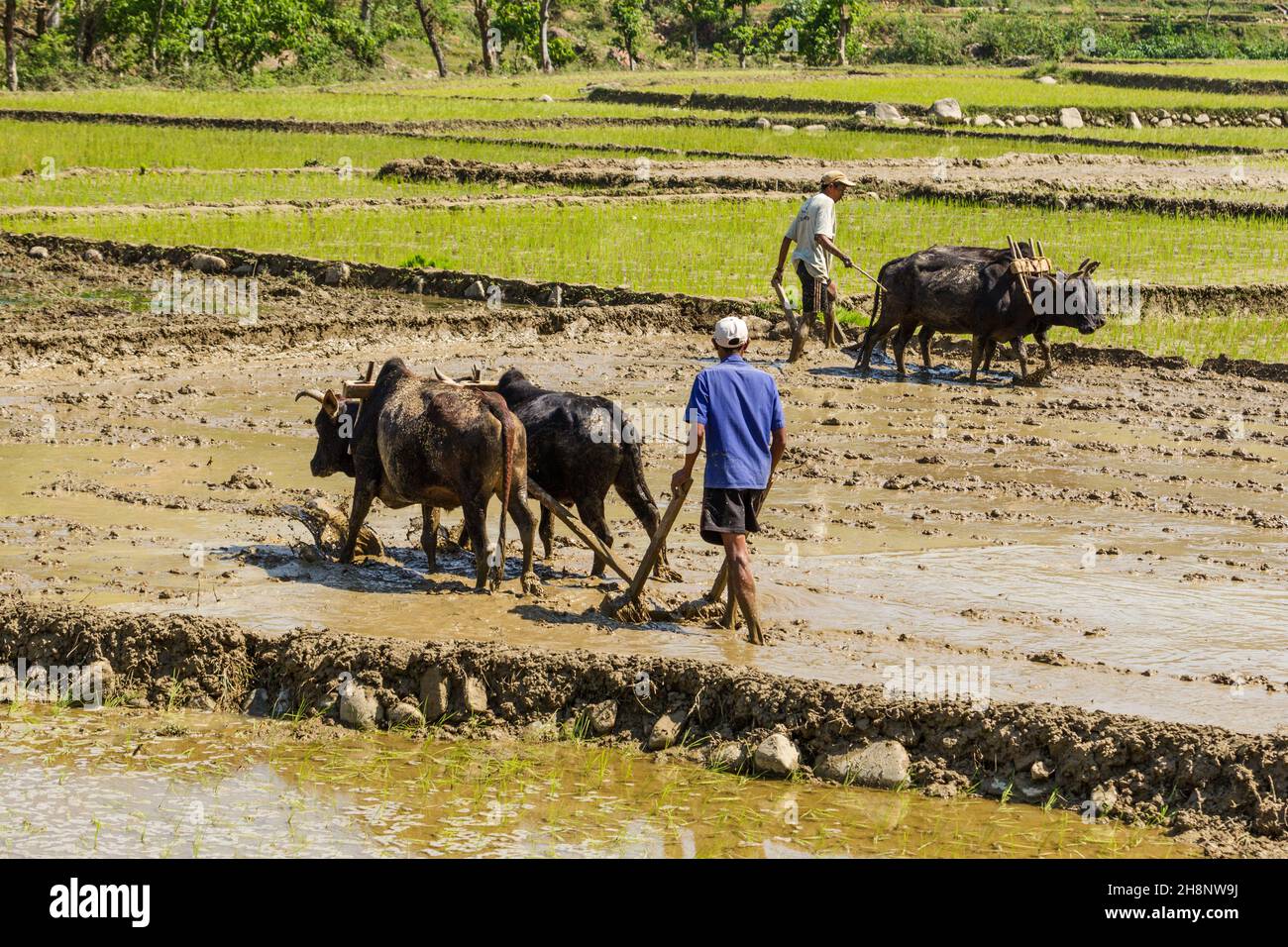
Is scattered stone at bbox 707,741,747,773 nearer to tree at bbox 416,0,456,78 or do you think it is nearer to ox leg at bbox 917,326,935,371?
ox leg at bbox 917,326,935,371

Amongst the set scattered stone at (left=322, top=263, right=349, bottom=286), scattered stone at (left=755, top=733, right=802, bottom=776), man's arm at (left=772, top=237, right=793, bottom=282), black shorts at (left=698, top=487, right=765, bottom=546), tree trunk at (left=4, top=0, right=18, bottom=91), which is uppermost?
tree trunk at (left=4, top=0, right=18, bottom=91)

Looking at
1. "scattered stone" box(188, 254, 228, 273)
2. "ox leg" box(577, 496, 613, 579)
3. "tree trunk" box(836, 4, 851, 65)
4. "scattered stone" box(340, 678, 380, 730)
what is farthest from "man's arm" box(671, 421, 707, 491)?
"tree trunk" box(836, 4, 851, 65)

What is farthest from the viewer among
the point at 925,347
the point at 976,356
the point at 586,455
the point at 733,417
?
the point at 925,347

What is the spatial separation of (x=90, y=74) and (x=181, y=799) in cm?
4631

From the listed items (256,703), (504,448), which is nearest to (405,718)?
(256,703)

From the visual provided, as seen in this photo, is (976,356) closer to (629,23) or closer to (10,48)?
(10,48)

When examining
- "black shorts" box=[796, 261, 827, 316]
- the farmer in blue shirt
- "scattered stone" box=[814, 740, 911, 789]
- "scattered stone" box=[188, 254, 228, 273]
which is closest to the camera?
"scattered stone" box=[814, 740, 911, 789]

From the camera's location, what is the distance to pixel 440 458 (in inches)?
316

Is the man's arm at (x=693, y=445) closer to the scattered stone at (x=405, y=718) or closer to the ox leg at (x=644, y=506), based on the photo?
the ox leg at (x=644, y=506)

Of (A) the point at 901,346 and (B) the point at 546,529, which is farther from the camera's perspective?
(A) the point at 901,346

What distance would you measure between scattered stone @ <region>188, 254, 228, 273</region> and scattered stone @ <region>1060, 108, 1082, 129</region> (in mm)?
26404

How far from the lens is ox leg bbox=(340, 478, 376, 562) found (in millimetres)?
8547

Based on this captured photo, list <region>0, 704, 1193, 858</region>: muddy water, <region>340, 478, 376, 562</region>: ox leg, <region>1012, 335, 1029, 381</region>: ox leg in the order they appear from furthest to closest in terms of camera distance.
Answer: <region>1012, 335, 1029, 381</region>: ox leg < <region>340, 478, 376, 562</region>: ox leg < <region>0, 704, 1193, 858</region>: muddy water

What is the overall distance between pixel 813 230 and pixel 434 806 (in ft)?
28.7
